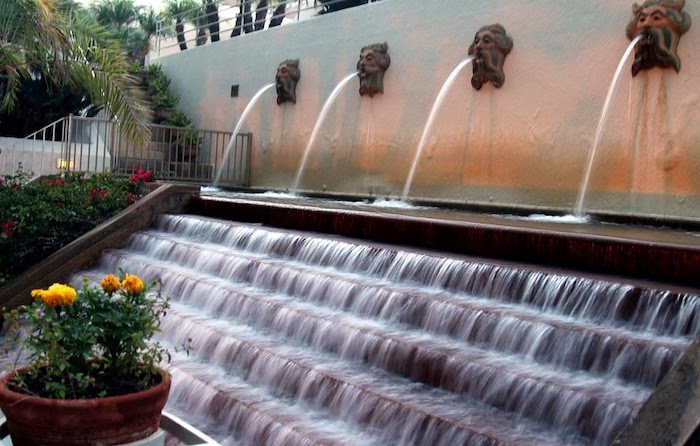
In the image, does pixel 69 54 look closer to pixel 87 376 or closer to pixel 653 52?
pixel 653 52

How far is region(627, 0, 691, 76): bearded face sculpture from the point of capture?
8375 mm

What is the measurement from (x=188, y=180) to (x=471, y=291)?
10671 mm

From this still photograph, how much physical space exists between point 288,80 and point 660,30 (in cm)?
764

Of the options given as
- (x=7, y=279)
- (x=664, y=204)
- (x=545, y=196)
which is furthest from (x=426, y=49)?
(x=7, y=279)

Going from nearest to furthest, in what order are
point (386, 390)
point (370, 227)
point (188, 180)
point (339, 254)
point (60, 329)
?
point (60, 329) → point (386, 390) → point (339, 254) → point (370, 227) → point (188, 180)

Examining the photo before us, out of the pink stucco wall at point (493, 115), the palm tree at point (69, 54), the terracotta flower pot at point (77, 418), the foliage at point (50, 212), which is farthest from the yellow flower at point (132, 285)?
the palm tree at point (69, 54)

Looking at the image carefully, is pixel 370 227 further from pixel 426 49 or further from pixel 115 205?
pixel 426 49

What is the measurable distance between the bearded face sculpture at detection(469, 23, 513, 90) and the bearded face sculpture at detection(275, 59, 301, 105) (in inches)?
195

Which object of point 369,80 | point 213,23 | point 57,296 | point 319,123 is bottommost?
point 57,296

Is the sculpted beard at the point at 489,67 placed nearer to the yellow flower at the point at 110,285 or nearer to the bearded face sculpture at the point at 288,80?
the bearded face sculpture at the point at 288,80

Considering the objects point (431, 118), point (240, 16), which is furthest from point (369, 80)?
point (240, 16)

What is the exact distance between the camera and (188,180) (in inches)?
609

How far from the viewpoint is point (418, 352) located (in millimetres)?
4766

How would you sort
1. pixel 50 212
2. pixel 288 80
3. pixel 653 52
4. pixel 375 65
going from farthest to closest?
1. pixel 288 80
2. pixel 375 65
3. pixel 50 212
4. pixel 653 52
